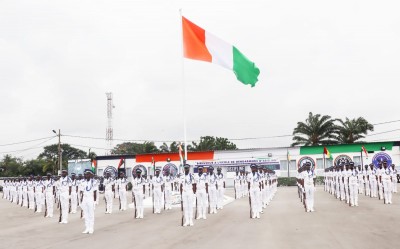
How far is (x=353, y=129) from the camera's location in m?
54.5

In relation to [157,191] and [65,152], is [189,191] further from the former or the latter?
[65,152]

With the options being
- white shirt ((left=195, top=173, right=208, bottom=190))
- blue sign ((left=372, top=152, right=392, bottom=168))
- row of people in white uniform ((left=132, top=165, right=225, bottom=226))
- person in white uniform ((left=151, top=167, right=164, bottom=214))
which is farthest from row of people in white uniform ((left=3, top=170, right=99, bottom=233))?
blue sign ((left=372, top=152, right=392, bottom=168))

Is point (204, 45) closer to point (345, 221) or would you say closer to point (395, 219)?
point (345, 221)

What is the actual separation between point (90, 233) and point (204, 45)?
8.01m

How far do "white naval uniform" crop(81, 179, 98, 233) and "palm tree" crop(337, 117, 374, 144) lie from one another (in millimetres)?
46531

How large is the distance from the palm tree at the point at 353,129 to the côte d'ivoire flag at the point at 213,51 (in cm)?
4139

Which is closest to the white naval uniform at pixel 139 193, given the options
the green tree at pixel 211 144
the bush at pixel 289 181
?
the bush at pixel 289 181

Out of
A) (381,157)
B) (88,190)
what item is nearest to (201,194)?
(88,190)

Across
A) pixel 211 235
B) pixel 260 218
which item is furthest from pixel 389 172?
pixel 211 235

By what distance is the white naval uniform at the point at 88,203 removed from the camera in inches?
510

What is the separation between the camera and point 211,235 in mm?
11586

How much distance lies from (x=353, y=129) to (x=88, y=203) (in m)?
47.7

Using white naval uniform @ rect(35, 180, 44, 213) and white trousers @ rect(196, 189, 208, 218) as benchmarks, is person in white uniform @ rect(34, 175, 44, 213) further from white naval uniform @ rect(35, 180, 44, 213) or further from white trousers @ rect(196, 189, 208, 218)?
white trousers @ rect(196, 189, 208, 218)

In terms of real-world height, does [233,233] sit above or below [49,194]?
below
